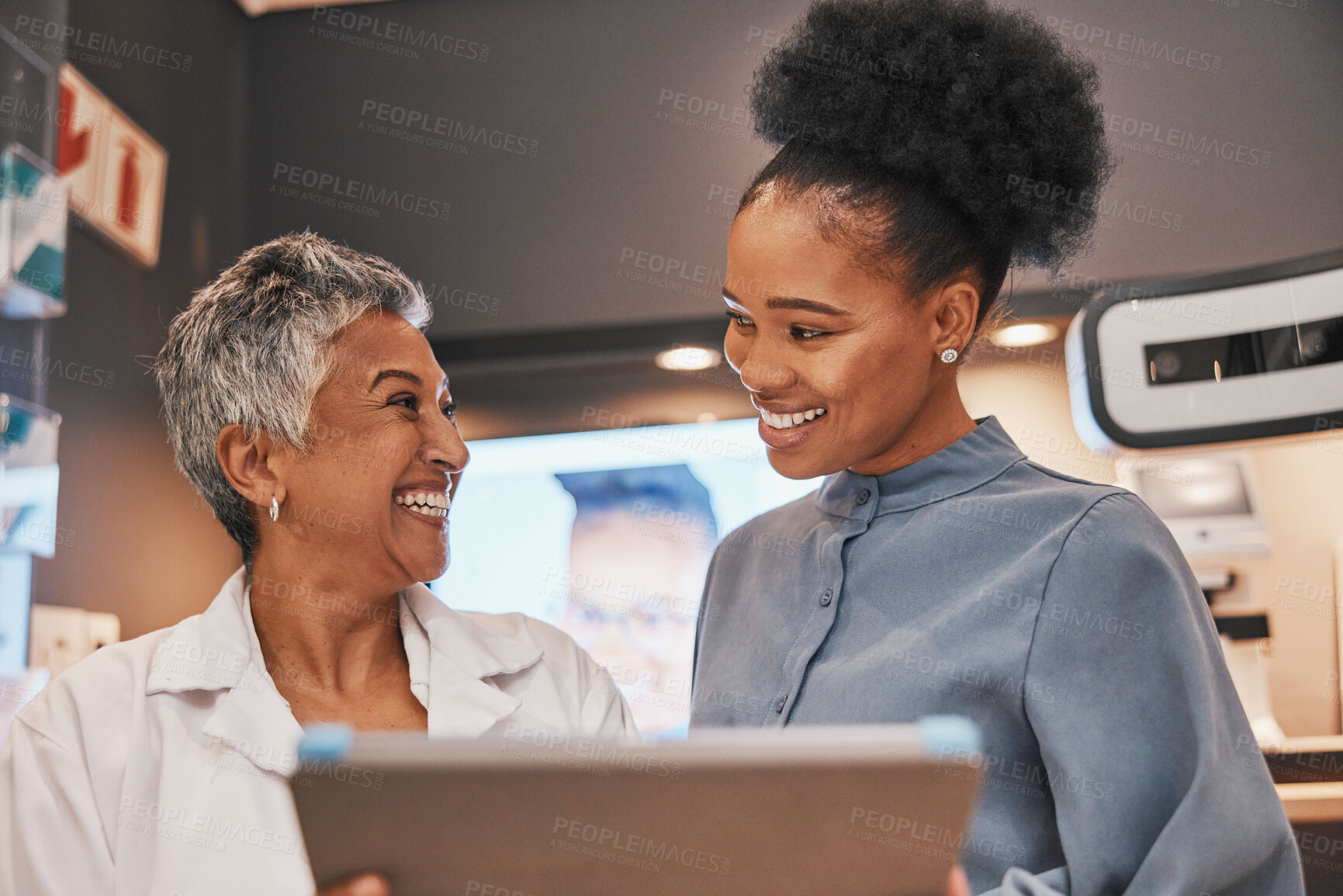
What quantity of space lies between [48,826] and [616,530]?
2.18 meters

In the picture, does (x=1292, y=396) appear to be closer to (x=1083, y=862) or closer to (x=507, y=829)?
(x=1083, y=862)

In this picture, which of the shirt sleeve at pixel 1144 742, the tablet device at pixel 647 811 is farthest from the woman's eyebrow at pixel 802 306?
the tablet device at pixel 647 811

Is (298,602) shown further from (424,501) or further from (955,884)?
(955,884)

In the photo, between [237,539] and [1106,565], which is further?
[237,539]

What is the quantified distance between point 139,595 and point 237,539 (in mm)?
1569

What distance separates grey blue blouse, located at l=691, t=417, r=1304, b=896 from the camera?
97cm

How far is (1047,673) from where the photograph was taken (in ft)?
3.37

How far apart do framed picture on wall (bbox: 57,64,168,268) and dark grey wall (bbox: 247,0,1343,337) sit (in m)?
0.56

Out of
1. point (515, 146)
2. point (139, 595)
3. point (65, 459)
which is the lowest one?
point (139, 595)

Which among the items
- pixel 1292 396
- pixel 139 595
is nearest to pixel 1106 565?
pixel 1292 396

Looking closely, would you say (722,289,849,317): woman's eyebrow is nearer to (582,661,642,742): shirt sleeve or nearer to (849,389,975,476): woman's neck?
(849,389,975,476): woman's neck

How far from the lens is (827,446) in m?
1.20

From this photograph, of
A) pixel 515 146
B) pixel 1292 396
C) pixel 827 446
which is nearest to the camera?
pixel 827 446

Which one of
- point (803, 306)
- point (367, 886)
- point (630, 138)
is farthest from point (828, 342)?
point (630, 138)
